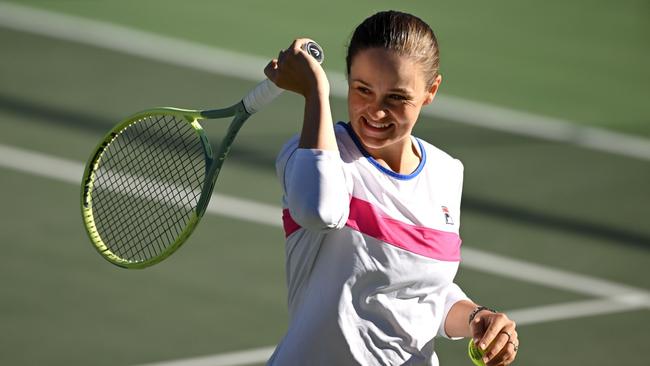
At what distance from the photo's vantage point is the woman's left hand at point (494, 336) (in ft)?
11.9

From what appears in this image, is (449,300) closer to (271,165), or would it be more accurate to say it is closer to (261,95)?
(261,95)

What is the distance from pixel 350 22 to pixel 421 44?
27.2 feet

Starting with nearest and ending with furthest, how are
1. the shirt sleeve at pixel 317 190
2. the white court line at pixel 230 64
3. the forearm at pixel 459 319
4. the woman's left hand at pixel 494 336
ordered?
the shirt sleeve at pixel 317 190, the woman's left hand at pixel 494 336, the forearm at pixel 459 319, the white court line at pixel 230 64

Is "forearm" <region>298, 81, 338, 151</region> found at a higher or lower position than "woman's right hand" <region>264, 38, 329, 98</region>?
lower

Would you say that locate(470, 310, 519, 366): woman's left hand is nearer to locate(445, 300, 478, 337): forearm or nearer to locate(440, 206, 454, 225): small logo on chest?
locate(445, 300, 478, 337): forearm

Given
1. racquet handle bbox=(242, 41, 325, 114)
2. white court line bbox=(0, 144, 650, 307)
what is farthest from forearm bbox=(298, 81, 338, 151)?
white court line bbox=(0, 144, 650, 307)

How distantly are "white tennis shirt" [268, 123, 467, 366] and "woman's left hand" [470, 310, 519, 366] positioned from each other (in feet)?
0.47

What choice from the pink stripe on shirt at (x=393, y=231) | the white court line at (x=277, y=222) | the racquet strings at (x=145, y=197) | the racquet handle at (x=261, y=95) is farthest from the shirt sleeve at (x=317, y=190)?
the white court line at (x=277, y=222)

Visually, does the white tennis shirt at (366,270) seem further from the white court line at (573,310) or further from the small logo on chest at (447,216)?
the white court line at (573,310)

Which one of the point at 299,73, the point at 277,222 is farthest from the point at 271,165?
the point at 299,73

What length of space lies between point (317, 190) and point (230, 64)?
7.57 metres

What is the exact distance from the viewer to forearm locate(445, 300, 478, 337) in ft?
12.3

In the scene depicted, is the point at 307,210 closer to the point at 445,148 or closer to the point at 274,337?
the point at 274,337

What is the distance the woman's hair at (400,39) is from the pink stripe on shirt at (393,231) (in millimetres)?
395
